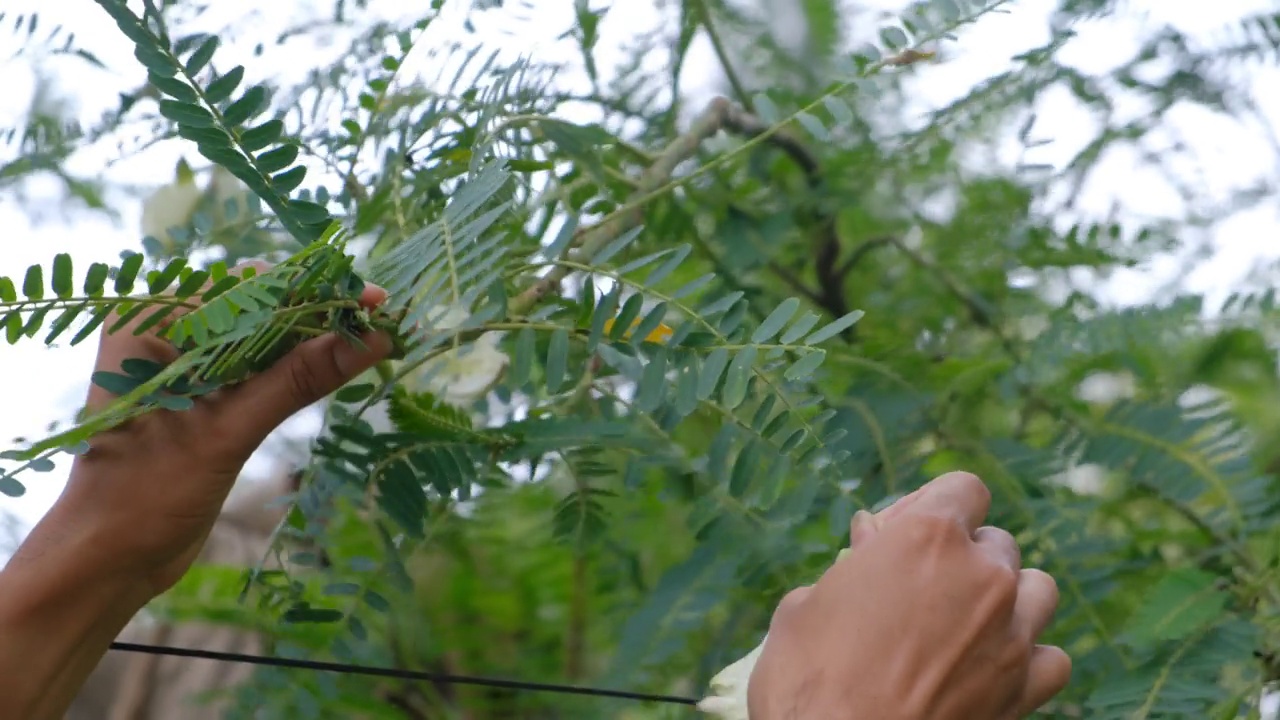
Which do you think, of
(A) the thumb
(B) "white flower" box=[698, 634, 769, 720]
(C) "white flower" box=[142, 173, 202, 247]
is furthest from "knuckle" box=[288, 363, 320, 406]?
(C) "white flower" box=[142, 173, 202, 247]

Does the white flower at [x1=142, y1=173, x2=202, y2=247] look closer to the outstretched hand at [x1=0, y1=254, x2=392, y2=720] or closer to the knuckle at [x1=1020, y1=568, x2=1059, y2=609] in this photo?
the outstretched hand at [x1=0, y1=254, x2=392, y2=720]

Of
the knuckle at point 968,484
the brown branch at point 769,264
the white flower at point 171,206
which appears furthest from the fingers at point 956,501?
the white flower at point 171,206

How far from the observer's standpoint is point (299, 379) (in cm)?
42

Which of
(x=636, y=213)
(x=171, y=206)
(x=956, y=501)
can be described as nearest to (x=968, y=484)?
(x=956, y=501)

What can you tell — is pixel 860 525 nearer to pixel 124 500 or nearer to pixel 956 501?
pixel 956 501

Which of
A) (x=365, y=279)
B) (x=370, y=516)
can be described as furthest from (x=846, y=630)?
(x=370, y=516)

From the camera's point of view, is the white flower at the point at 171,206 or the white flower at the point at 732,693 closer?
the white flower at the point at 732,693

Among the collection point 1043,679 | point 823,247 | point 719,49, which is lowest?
point 1043,679

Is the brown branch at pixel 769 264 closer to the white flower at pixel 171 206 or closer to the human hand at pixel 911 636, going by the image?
the human hand at pixel 911 636

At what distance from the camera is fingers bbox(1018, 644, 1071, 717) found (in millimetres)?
408

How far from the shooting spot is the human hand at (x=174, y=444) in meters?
0.42

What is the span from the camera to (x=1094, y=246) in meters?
0.72

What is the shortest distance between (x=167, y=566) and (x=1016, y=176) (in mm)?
570

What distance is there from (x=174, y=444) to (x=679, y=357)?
0.59ft
